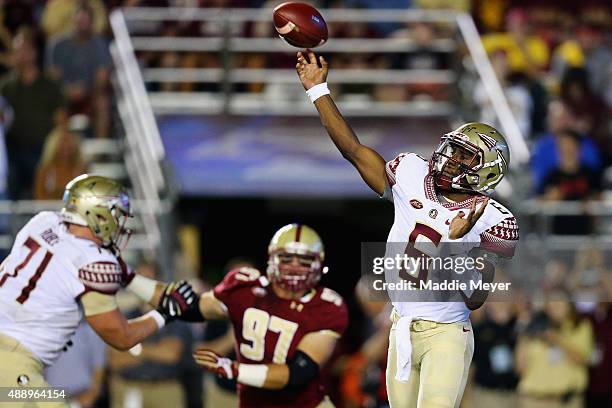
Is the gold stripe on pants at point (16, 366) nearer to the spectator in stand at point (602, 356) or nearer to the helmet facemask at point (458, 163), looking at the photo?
the helmet facemask at point (458, 163)

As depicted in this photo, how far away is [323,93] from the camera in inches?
279

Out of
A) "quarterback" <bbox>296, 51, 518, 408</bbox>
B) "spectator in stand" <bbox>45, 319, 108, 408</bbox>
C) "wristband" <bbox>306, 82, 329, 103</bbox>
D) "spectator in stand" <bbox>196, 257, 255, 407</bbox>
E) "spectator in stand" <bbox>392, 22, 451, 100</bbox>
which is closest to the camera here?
"quarterback" <bbox>296, 51, 518, 408</bbox>

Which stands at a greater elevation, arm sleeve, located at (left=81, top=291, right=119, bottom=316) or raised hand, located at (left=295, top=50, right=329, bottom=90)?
A: raised hand, located at (left=295, top=50, right=329, bottom=90)

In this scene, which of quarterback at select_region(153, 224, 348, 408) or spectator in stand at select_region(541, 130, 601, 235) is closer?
quarterback at select_region(153, 224, 348, 408)

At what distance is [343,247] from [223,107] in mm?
2290

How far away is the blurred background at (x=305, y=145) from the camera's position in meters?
11.3

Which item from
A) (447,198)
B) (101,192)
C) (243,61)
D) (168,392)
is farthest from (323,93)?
(243,61)

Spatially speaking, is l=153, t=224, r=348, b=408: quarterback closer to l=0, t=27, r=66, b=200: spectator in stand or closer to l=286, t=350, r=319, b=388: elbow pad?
l=286, t=350, r=319, b=388: elbow pad

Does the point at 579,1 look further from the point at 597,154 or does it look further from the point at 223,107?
the point at 223,107

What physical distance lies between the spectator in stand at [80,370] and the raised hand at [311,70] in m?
3.50

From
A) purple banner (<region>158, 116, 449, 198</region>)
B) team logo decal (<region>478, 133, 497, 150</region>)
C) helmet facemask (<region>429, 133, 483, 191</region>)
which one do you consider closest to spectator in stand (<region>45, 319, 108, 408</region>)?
purple banner (<region>158, 116, 449, 198</region>)

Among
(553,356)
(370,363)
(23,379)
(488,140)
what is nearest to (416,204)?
(488,140)

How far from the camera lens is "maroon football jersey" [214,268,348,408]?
800 centimetres

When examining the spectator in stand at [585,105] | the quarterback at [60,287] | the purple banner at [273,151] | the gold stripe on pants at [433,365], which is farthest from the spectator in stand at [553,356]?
the quarterback at [60,287]
